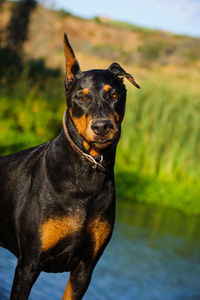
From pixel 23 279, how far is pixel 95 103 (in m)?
1.29

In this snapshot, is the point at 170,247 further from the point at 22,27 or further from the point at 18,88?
the point at 22,27

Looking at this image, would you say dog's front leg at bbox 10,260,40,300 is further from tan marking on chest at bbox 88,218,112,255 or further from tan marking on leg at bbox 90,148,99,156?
tan marking on leg at bbox 90,148,99,156

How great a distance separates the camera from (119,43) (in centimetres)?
4388

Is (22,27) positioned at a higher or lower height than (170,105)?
higher

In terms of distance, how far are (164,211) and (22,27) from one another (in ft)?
53.7

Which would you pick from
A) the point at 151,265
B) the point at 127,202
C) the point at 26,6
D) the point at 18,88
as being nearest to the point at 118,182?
the point at 127,202

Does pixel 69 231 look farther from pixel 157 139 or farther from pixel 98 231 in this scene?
pixel 157 139

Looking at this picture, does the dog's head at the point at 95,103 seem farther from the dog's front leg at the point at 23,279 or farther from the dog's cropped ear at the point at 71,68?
the dog's front leg at the point at 23,279

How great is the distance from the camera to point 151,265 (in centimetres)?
543

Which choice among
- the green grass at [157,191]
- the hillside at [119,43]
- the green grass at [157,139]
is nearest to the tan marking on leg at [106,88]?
the green grass at [157,191]

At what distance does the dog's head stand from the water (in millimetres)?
1736

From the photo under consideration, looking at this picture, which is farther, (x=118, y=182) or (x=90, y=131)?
(x=118, y=182)

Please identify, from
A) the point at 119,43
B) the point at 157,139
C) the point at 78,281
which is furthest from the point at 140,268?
the point at 119,43

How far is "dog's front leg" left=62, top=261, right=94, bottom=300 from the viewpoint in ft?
10.5
